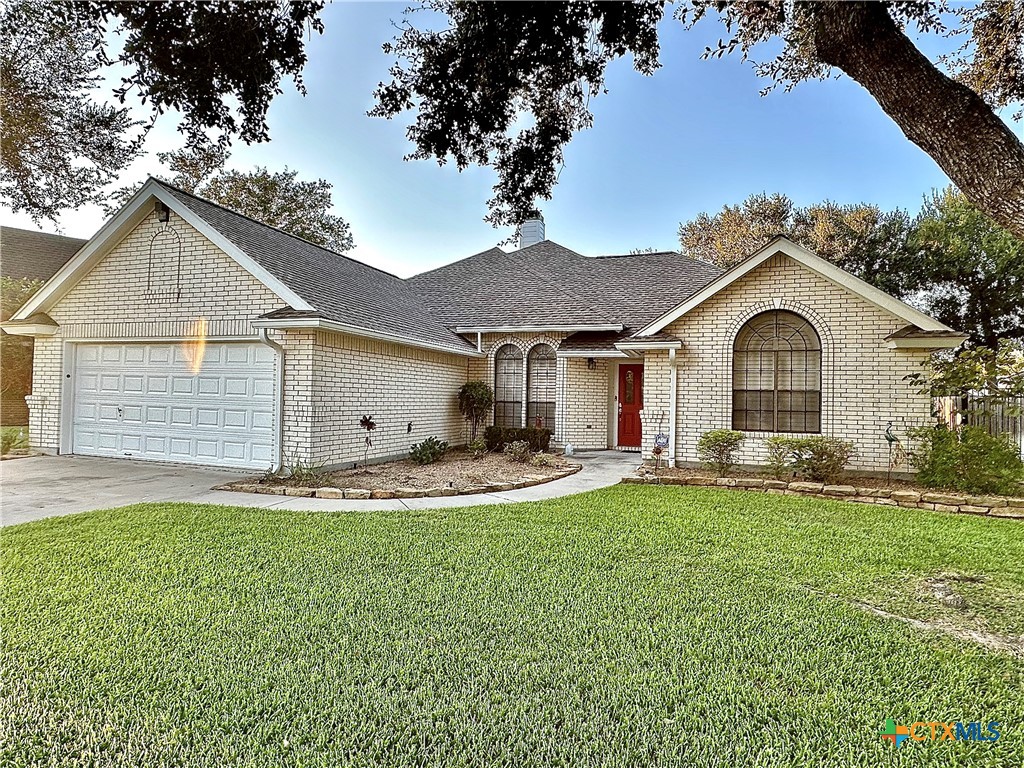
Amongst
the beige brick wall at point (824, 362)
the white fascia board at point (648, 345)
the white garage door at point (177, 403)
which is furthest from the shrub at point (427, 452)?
the beige brick wall at point (824, 362)

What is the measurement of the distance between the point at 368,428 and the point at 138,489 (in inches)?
148

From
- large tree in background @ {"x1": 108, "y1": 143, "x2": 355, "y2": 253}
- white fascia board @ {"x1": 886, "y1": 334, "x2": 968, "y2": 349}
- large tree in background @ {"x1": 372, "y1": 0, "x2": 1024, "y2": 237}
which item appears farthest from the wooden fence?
large tree in background @ {"x1": 108, "y1": 143, "x2": 355, "y2": 253}

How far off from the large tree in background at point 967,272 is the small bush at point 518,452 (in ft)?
66.9

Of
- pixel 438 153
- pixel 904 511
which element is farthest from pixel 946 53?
pixel 438 153

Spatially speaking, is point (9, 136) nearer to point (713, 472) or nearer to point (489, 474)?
point (489, 474)

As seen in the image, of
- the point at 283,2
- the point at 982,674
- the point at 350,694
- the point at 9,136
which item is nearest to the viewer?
the point at 350,694

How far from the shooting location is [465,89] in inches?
244

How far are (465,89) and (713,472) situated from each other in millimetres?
7797

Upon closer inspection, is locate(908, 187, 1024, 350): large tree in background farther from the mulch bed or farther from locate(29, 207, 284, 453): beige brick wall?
locate(29, 207, 284, 453): beige brick wall

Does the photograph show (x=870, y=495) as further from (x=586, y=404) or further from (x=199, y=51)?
(x=199, y=51)

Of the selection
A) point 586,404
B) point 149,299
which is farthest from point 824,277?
point 149,299

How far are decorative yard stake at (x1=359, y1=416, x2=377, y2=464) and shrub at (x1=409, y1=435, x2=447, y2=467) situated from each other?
98cm

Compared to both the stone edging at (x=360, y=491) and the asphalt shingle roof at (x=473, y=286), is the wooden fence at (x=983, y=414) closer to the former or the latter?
the asphalt shingle roof at (x=473, y=286)

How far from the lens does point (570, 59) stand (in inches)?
252
